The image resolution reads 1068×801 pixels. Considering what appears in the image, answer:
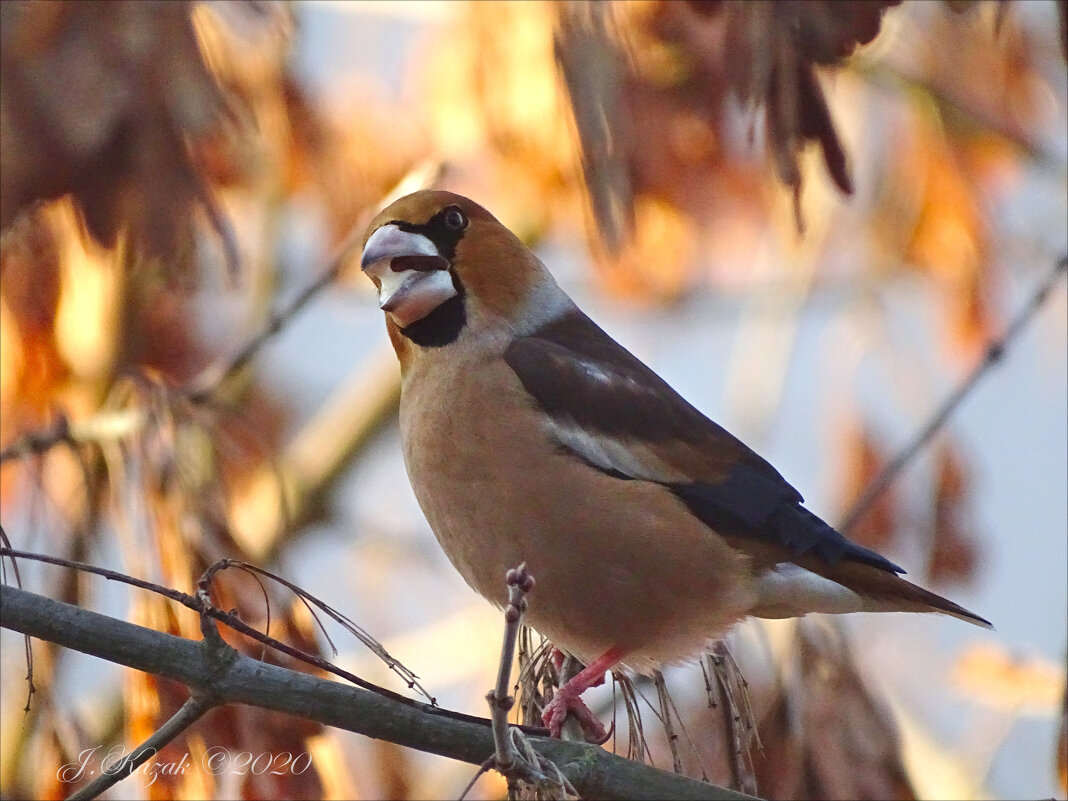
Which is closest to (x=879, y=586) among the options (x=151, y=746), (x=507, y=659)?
(x=507, y=659)

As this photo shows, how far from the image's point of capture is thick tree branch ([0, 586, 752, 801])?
2020 millimetres

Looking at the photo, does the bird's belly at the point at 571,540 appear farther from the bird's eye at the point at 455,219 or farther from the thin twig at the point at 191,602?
the thin twig at the point at 191,602

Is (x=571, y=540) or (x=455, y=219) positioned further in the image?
(x=455, y=219)

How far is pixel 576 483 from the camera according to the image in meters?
2.93

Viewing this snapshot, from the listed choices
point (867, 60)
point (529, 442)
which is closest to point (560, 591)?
point (529, 442)

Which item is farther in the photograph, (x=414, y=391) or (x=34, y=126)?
(x=414, y=391)

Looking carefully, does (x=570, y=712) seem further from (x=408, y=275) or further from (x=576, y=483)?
(x=408, y=275)

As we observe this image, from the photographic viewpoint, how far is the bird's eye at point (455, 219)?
10.5 ft

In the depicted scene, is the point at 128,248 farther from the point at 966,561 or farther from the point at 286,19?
the point at 966,561

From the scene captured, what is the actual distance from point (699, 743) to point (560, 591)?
630mm

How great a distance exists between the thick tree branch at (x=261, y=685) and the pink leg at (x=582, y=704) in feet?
1.95

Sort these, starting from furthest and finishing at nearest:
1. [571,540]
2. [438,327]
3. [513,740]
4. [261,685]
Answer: [438,327] < [571,540] < [513,740] < [261,685]

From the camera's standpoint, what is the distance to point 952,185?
17.2 ft

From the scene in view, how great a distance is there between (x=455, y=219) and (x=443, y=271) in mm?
137
